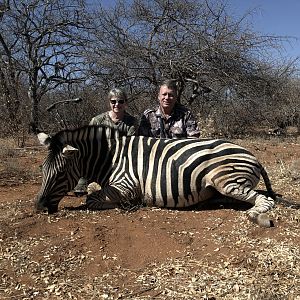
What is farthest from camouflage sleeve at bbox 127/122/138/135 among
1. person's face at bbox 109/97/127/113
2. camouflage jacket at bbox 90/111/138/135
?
person's face at bbox 109/97/127/113

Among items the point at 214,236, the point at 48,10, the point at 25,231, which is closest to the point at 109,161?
the point at 25,231

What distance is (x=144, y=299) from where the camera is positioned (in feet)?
8.20

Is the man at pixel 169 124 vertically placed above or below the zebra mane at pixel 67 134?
above

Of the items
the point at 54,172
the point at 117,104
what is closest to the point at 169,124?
the point at 117,104

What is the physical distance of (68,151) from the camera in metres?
3.80

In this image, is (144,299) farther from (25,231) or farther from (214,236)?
(25,231)

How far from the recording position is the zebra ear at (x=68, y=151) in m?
3.78

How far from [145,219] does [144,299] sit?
1.27m

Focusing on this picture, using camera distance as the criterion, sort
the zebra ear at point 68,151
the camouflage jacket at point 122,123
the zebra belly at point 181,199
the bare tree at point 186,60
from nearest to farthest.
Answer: the zebra ear at point 68,151 → the zebra belly at point 181,199 → the camouflage jacket at point 122,123 → the bare tree at point 186,60

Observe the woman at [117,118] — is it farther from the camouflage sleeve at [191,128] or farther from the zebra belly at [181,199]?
the zebra belly at [181,199]

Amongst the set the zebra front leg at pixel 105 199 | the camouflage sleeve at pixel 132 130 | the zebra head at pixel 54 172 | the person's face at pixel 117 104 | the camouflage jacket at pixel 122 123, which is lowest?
the zebra front leg at pixel 105 199

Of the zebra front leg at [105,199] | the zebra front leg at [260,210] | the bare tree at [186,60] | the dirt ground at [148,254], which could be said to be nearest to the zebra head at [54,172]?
the dirt ground at [148,254]

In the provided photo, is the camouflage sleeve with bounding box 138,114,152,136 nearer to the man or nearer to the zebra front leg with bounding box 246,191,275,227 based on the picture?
the man

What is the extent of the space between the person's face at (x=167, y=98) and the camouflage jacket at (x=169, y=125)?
14 centimetres
